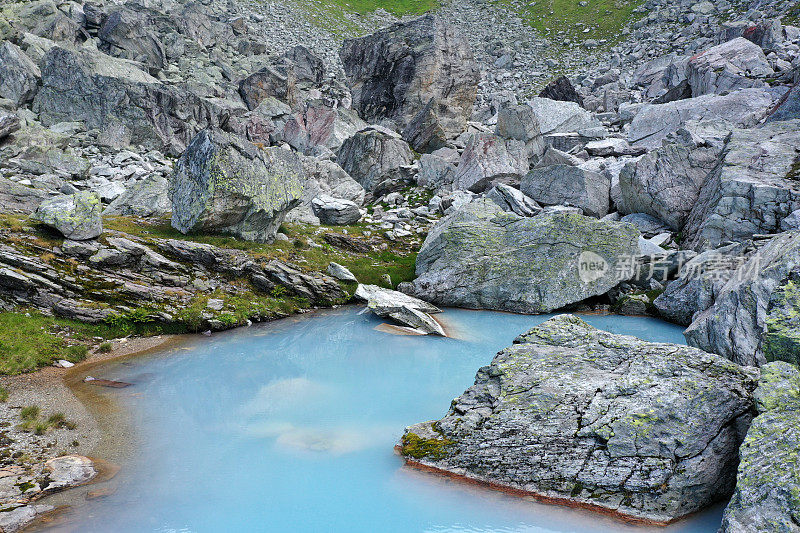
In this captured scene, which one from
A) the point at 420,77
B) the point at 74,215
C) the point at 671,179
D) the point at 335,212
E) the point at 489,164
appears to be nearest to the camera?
the point at 74,215

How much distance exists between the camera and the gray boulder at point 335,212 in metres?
40.8

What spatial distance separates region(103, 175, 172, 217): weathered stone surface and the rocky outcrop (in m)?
17.1

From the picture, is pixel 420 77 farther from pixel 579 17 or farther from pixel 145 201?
pixel 579 17

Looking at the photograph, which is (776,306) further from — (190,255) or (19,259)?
(19,259)

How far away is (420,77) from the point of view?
67.2 metres

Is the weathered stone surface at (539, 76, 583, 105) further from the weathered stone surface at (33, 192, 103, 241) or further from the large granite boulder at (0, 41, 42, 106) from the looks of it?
the large granite boulder at (0, 41, 42, 106)

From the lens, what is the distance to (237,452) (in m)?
14.1

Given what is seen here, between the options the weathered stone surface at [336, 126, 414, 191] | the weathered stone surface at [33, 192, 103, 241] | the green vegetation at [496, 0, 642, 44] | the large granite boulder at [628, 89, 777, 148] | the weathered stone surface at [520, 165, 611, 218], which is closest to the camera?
the weathered stone surface at [33, 192, 103, 241]

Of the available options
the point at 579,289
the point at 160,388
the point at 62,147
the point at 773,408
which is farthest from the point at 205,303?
the point at 62,147

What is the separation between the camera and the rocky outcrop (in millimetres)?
25891

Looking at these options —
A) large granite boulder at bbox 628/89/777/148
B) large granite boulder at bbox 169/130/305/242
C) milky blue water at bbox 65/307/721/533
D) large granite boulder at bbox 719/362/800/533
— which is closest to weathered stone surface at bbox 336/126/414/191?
large granite boulder at bbox 169/130/305/242

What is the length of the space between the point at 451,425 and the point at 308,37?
120 metres

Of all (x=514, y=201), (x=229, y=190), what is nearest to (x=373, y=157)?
(x=514, y=201)

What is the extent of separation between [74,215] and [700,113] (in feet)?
183
